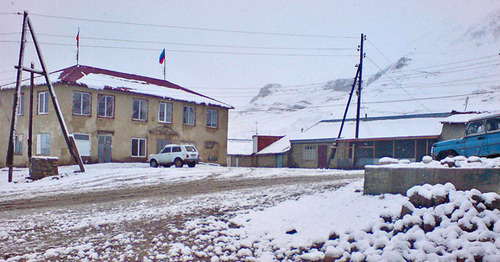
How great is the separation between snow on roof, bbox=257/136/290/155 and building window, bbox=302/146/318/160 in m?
2.28

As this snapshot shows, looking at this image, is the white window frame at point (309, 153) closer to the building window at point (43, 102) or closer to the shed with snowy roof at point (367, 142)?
the shed with snowy roof at point (367, 142)

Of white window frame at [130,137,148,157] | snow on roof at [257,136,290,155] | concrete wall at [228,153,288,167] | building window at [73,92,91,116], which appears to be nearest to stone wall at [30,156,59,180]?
Result: building window at [73,92,91,116]

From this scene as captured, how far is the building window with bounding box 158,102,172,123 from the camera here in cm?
3234

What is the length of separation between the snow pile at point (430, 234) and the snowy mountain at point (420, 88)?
77.9 m

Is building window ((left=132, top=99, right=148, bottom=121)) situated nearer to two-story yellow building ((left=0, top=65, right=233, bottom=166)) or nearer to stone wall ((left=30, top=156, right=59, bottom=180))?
two-story yellow building ((left=0, top=65, right=233, bottom=166))

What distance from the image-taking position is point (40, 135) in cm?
2753

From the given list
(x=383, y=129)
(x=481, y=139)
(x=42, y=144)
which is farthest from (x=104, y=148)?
(x=383, y=129)

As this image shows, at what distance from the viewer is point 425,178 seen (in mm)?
7266

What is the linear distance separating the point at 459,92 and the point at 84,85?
103564mm

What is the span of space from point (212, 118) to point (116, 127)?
368 inches

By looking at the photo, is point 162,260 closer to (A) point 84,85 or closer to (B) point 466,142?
(B) point 466,142

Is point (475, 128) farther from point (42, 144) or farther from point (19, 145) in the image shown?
point (19, 145)

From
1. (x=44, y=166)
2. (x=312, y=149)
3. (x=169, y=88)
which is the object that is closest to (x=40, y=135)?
(x=44, y=166)

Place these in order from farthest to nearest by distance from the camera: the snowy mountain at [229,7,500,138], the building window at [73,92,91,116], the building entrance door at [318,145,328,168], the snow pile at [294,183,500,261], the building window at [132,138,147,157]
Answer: the snowy mountain at [229,7,500,138], the building entrance door at [318,145,328,168], the building window at [132,138,147,157], the building window at [73,92,91,116], the snow pile at [294,183,500,261]
